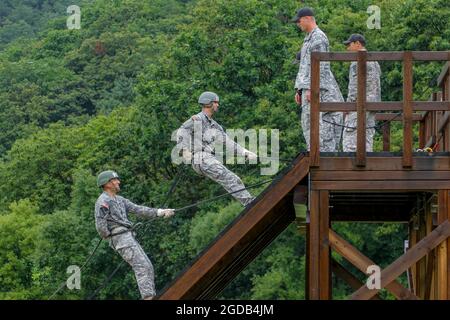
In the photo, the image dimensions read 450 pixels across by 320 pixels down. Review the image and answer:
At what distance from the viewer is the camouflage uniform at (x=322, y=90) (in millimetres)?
22672

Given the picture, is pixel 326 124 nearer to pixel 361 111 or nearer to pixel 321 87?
pixel 321 87

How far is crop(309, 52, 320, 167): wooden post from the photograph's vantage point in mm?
21797

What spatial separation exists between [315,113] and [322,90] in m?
1.10

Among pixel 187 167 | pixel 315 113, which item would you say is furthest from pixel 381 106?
pixel 187 167

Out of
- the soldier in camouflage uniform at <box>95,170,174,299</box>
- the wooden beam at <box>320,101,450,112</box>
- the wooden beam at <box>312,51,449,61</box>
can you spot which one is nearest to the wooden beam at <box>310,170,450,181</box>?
the wooden beam at <box>320,101,450,112</box>

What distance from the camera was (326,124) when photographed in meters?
22.7

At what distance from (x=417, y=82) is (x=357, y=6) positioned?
1766 centimetres

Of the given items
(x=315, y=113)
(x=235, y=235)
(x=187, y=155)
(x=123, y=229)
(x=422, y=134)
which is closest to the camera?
(x=235, y=235)

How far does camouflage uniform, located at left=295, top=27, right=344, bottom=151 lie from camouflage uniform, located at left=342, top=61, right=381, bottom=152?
0.14 m
